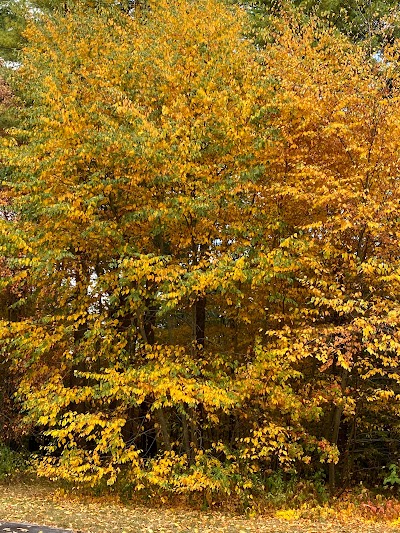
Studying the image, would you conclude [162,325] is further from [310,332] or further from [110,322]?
[310,332]

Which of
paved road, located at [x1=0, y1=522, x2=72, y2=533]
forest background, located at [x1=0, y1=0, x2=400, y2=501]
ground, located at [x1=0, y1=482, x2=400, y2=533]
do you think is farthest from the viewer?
forest background, located at [x1=0, y1=0, x2=400, y2=501]

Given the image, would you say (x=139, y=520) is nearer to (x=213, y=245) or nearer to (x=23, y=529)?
(x=23, y=529)

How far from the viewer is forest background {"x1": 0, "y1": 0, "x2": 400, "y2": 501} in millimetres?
9266

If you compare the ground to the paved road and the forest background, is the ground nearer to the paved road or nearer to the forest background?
the forest background

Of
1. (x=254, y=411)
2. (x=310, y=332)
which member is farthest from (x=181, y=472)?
(x=310, y=332)

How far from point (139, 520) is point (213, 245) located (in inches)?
188

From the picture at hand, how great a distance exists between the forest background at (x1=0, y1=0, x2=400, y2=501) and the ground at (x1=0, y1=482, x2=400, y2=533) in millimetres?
515

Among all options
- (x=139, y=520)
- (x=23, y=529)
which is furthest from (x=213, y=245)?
(x=23, y=529)

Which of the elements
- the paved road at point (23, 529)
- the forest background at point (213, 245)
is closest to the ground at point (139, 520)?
the forest background at point (213, 245)

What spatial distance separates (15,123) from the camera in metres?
14.1

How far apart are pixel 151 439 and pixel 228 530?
14.9 ft

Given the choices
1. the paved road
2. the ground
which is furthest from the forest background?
the paved road

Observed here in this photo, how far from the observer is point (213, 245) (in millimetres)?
10383

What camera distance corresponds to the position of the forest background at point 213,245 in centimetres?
927
